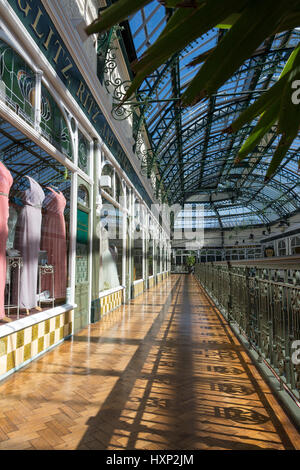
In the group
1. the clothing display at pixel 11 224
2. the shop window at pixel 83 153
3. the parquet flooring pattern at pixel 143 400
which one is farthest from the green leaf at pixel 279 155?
the shop window at pixel 83 153

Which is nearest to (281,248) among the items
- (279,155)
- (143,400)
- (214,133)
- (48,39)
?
(214,133)

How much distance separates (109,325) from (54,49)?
13.0 ft

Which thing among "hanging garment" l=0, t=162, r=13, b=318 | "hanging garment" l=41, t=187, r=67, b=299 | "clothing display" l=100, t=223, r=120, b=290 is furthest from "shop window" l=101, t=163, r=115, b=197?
"hanging garment" l=0, t=162, r=13, b=318

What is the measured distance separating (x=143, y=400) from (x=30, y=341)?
1.44 metres

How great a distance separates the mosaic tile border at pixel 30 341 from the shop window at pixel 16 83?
7.04 feet

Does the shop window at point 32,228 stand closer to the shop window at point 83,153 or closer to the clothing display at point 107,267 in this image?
the shop window at point 83,153

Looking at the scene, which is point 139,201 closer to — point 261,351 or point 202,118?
point 202,118

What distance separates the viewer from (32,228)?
3.38 metres

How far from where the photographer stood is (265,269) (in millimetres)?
2773

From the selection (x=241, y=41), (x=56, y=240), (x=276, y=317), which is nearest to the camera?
(x=241, y=41)

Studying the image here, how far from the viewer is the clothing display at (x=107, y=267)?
5.99m

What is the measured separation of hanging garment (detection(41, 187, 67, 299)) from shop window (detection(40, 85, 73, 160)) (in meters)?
0.59

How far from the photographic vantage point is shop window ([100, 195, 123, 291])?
5949 millimetres

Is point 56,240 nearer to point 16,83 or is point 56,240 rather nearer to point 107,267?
point 16,83
